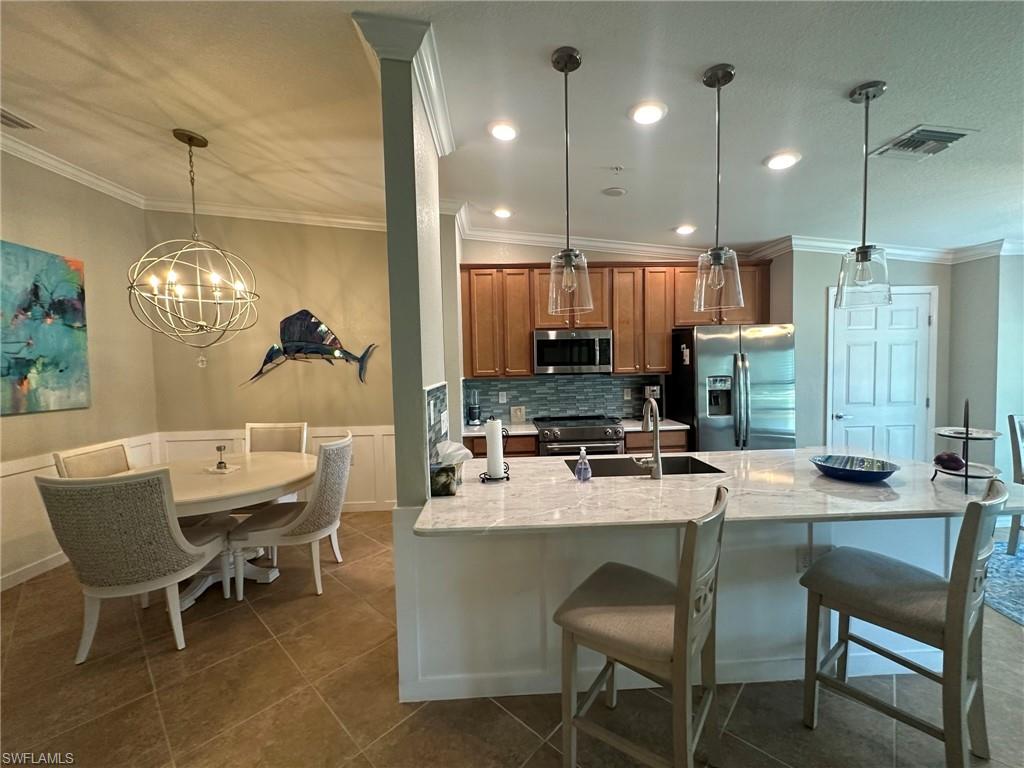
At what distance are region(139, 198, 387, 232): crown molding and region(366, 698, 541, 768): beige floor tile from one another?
3.78m

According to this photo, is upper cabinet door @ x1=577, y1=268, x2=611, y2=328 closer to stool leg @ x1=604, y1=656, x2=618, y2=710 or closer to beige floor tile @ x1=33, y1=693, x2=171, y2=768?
stool leg @ x1=604, y1=656, x2=618, y2=710

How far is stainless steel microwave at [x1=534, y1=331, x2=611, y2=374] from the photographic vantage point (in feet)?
12.7

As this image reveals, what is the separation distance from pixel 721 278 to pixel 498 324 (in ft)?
7.68

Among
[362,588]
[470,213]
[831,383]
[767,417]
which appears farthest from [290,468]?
[831,383]

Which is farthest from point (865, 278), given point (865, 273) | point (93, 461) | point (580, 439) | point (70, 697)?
point (93, 461)

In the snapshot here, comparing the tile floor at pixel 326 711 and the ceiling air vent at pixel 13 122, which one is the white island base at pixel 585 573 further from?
the ceiling air vent at pixel 13 122

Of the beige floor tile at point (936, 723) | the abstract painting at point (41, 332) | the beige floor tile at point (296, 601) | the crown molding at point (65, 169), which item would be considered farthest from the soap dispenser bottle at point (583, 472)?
the crown molding at point (65, 169)

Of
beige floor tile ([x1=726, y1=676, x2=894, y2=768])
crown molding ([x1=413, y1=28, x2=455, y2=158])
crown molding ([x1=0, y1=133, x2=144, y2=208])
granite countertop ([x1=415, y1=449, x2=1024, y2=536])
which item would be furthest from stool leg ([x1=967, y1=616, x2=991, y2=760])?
crown molding ([x1=0, y1=133, x2=144, y2=208])

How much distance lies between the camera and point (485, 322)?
12.8 feet

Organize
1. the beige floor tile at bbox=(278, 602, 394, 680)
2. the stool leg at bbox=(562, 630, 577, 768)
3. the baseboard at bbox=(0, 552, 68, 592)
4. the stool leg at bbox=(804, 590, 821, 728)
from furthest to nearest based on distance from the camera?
the baseboard at bbox=(0, 552, 68, 592) → the beige floor tile at bbox=(278, 602, 394, 680) → the stool leg at bbox=(804, 590, 821, 728) → the stool leg at bbox=(562, 630, 577, 768)

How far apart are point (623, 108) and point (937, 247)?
4.30 metres

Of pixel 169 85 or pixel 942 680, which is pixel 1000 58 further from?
pixel 169 85

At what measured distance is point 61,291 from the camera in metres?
3.00

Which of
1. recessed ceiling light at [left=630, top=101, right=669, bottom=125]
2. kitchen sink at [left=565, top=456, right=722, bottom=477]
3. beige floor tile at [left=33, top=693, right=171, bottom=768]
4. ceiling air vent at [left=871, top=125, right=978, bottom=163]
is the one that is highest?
recessed ceiling light at [left=630, top=101, right=669, bottom=125]
